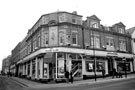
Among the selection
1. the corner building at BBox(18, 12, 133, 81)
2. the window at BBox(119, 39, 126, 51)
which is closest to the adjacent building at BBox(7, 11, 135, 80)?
the corner building at BBox(18, 12, 133, 81)

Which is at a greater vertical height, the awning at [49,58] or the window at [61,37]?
the window at [61,37]

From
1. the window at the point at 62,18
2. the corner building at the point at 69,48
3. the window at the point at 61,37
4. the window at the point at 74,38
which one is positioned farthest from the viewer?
the window at the point at 74,38

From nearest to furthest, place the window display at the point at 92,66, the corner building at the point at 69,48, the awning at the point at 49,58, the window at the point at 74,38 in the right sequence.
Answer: the awning at the point at 49,58 < the corner building at the point at 69,48 < the window at the point at 74,38 < the window display at the point at 92,66

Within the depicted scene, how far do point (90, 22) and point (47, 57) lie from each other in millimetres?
10827

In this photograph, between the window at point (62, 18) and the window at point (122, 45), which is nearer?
the window at point (62, 18)

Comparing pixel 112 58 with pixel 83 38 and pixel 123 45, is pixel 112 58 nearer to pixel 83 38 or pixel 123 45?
pixel 123 45

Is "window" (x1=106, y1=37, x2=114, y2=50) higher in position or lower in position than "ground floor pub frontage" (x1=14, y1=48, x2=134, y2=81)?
higher

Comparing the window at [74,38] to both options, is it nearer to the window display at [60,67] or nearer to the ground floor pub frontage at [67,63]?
the ground floor pub frontage at [67,63]

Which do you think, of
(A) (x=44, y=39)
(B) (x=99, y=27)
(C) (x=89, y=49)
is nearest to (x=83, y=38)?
(C) (x=89, y=49)

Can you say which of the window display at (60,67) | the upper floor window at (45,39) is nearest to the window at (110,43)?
the window display at (60,67)

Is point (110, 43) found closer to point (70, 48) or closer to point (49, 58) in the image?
point (70, 48)

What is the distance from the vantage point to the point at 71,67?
23.7m

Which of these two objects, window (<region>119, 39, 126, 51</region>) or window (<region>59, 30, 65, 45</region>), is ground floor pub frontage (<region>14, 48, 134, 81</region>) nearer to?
window (<region>59, 30, 65, 45</region>)

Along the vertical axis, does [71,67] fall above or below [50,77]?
above
